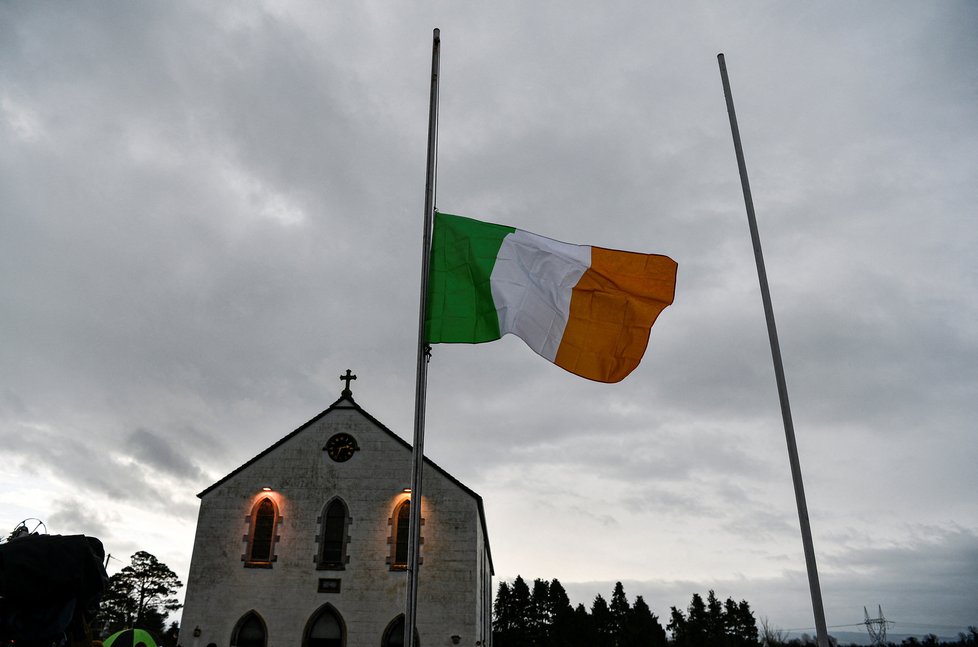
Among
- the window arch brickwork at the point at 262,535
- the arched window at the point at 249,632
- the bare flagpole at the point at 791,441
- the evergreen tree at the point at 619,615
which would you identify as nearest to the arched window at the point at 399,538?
the window arch brickwork at the point at 262,535

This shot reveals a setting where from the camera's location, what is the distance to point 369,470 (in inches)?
1126

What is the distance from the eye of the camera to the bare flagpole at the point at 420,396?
880cm

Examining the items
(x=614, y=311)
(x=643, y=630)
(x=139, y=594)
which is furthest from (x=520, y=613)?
(x=614, y=311)

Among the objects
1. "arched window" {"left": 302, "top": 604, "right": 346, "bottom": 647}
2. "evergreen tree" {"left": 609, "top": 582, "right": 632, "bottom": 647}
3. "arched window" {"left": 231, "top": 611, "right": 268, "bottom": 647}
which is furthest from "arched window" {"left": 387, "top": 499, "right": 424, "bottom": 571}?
"evergreen tree" {"left": 609, "top": 582, "right": 632, "bottom": 647}

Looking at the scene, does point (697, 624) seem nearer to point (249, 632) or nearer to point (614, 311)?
point (249, 632)

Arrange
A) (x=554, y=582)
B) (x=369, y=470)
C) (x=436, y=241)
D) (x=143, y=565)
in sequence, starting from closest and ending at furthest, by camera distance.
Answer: (x=436, y=241) → (x=369, y=470) → (x=143, y=565) → (x=554, y=582)

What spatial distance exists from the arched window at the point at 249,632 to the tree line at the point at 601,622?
68.9m

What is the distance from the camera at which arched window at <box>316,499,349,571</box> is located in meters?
26.8

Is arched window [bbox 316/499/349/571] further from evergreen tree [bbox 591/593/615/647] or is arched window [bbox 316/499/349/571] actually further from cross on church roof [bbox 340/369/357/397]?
evergreen tree [bbox 591/593/615/647]

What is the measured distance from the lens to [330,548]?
1079 inches

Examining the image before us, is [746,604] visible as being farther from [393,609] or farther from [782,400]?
[782,400]

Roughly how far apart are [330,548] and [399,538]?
315 centimetres

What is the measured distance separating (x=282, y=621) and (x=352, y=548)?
3921 millimetres

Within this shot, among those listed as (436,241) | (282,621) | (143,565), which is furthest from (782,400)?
(143,565)
